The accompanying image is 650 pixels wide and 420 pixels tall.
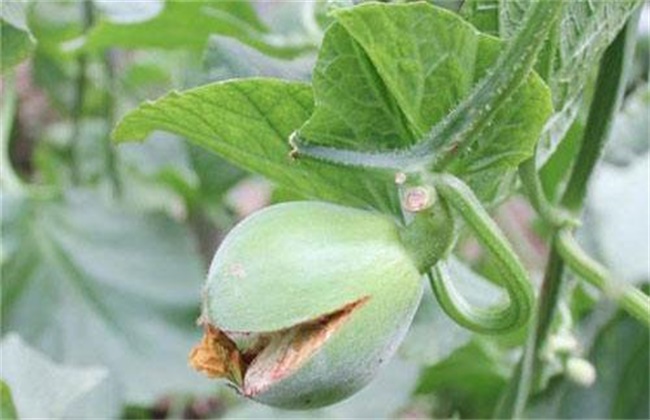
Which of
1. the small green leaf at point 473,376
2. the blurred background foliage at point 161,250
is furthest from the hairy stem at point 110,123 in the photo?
the small green leaf at point 473,376

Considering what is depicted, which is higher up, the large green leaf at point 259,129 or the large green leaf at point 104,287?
the large green leaf at point 259,129

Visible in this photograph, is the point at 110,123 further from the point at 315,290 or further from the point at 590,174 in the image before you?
the point at 315,290

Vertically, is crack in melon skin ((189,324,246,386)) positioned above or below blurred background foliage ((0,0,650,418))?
above

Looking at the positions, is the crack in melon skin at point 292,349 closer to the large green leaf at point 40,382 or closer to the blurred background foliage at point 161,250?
the blurred background foliage at point 161,250

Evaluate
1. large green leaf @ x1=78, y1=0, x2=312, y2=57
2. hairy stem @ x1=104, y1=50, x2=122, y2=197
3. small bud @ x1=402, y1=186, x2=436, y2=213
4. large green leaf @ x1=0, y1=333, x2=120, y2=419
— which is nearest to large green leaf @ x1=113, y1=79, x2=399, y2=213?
small bud @ x1=402, y1=186, x2=436, y2=213

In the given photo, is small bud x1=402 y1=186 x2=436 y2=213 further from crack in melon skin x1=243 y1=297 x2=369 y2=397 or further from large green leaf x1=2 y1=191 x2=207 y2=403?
large green leaf x1=2 y1=191 x2=207 y2=403

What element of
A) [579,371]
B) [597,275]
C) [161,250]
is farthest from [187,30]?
[597,275]

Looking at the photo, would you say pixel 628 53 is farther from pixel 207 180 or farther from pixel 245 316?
pixel 207 180
